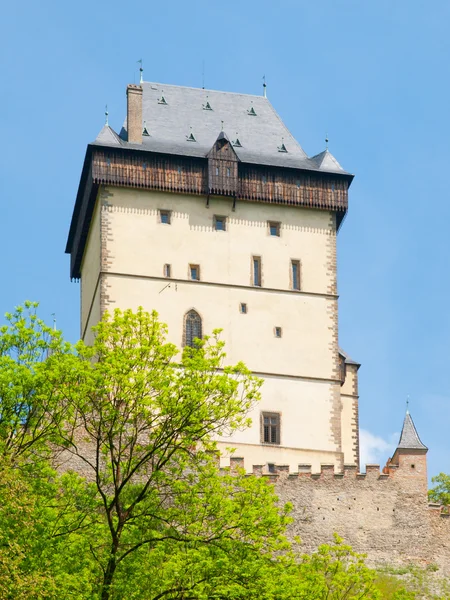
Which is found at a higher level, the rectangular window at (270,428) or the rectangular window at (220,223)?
the rectangular window at (220,223)

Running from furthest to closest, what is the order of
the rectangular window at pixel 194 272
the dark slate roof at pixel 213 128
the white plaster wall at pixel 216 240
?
1. the dark slate roof at pixel 213 128
2. the rectangular window at pixel 194 272
3. the white plaster wall at pixel 216 240

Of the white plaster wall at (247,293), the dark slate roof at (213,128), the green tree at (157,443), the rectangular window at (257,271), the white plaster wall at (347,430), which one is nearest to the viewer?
the green tree at (157,443)

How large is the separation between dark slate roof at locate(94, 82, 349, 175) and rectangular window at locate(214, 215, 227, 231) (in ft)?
7.17

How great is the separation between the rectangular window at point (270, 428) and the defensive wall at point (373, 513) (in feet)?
20.0

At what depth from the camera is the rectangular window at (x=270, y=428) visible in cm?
5050

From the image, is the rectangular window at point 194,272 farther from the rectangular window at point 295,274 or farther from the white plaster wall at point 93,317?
the rectangular window at point 295,274

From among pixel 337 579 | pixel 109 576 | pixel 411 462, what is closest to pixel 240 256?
pixel 411 462

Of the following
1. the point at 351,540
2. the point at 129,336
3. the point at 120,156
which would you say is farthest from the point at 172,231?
the point at 129,336

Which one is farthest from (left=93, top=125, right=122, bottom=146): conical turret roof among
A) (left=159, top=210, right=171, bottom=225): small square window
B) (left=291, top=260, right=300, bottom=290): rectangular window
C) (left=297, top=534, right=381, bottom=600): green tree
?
(left=297, top=534, right=381, bottom=600): green tree

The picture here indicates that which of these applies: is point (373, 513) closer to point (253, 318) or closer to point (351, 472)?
point (351, 472)

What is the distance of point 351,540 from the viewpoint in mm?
42625

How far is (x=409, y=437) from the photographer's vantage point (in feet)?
155

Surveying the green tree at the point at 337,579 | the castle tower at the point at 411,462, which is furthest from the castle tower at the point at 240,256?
the green tree at the point at 337,579

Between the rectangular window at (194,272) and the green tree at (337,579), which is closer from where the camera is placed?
the green tree at (337,579)
